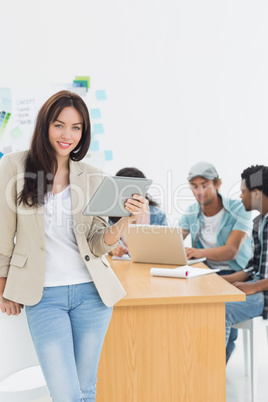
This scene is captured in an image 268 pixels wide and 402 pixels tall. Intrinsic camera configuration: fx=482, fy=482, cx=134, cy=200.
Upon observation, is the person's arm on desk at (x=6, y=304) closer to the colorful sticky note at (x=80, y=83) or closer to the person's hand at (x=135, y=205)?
the person's hand at (x=135, y=205)

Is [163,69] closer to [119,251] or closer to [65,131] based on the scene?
[119,251]

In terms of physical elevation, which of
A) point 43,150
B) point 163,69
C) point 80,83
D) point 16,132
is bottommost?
point 43,150

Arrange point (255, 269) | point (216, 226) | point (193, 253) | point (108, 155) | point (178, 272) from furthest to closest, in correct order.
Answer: point (108, 155) < point (216, 226) < point (193, 253) < point (255, 269) < point (178, 272)

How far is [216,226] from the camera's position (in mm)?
3188

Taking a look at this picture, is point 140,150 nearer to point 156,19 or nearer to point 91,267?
point 156,19

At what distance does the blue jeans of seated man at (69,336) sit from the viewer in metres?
1.48

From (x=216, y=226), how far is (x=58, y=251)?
1.82 m

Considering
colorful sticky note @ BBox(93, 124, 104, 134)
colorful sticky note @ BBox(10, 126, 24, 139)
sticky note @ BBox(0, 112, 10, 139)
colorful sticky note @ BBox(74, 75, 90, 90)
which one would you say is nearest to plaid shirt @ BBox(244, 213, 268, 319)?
colorful sticky note @ BBox(93, 124, 104, 134)

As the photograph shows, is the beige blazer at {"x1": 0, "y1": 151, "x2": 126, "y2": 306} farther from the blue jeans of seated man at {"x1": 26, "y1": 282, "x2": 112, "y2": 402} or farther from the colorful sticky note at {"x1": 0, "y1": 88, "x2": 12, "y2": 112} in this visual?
the colorful sticky note at {"x1": 0, "y1": 88, "x2": 12, "y2": 112}

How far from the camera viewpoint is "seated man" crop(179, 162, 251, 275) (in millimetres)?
3023

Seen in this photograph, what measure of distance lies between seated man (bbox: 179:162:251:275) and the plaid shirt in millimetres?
172

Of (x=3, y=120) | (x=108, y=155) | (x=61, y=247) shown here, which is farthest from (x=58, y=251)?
(x=3, y=120)

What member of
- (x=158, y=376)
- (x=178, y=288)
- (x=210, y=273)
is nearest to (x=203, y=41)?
(x=210, y=273)

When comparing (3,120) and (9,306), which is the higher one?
(3,120)
